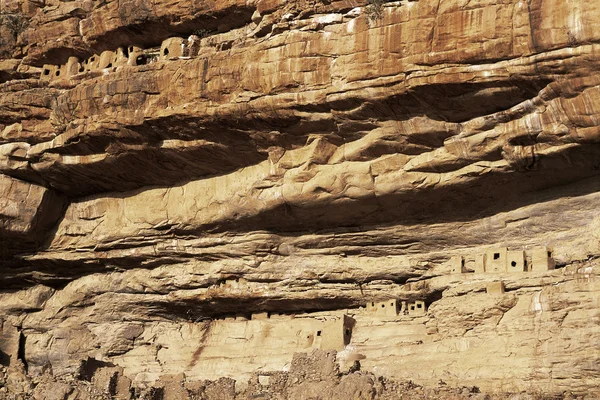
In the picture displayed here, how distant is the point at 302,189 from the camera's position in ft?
76.5

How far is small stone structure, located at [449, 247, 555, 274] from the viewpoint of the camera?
71.3 ft

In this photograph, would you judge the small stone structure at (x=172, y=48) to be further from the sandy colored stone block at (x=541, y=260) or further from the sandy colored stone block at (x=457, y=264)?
the sandy colored stone block at (x=541, y=260)

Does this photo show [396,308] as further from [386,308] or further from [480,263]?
[480,263]

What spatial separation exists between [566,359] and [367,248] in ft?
19.1

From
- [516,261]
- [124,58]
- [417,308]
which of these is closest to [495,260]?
[516,261]

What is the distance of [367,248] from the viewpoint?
24328mm

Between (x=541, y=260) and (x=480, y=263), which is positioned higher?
(x=480, y=263)

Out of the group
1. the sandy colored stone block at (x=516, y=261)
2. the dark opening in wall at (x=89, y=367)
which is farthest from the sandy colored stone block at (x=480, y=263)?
the dark opening in wall at (x=89, y=367)

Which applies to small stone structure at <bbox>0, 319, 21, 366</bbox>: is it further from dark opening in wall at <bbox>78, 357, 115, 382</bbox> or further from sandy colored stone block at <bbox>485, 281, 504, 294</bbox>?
sandy colored stone block at <bbox>485, 281, 504, 294</bbox>

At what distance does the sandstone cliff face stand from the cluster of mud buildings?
0.06 metres

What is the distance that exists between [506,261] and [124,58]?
1001 cm

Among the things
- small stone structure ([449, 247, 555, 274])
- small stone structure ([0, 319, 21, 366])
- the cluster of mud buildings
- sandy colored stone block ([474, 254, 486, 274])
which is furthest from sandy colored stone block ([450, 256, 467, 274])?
small stone structure ([0, 319, 21, 366])

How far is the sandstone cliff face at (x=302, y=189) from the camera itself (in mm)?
20391

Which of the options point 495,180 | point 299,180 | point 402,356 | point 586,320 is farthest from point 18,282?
point 586,320
